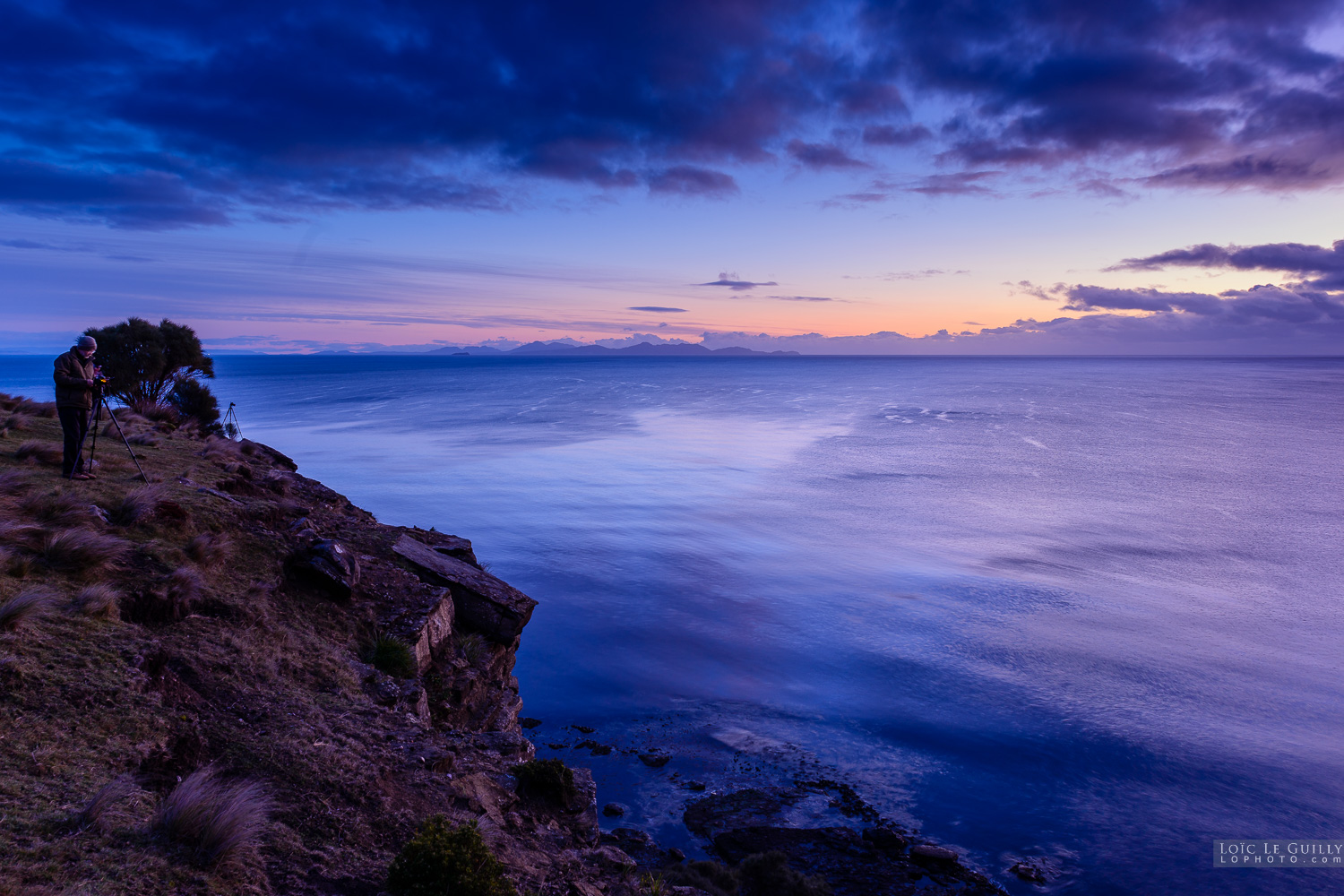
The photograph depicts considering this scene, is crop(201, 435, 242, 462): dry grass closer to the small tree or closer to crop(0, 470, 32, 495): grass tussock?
crop(0, 470, 32, 495): grass tussock

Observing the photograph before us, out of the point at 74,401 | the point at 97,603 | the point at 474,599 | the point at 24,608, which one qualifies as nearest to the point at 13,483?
the point at 74,401

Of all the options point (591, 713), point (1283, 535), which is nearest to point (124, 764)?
point (591, 713)

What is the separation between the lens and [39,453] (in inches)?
566

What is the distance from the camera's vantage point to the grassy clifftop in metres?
5.86

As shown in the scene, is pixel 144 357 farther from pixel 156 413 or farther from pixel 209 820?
pixel 209 820

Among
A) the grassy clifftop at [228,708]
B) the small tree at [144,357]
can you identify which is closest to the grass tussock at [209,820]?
the grassy clifftop at [228,708]

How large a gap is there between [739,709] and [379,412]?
289 ft

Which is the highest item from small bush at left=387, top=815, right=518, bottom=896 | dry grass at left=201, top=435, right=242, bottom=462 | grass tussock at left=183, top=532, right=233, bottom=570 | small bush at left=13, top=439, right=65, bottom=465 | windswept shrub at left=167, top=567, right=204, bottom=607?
small bush at left=13, top=439, right=65, bottom=465

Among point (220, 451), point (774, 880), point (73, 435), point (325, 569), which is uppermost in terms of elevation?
point (73, 435)

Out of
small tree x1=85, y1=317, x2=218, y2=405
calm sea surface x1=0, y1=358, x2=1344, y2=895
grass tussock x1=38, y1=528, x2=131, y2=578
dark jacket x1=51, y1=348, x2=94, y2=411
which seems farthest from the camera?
small tree x1=85, y1=317, x2=218, y2=405

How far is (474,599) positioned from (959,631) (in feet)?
49.5

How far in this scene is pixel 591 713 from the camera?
17000 mm

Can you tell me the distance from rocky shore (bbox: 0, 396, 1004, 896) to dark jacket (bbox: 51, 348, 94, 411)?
1479 millimetres

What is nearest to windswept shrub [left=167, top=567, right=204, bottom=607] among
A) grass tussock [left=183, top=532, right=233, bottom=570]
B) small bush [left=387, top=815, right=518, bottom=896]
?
grass tussock [left=183, top=532, right=233, bottom=570]
